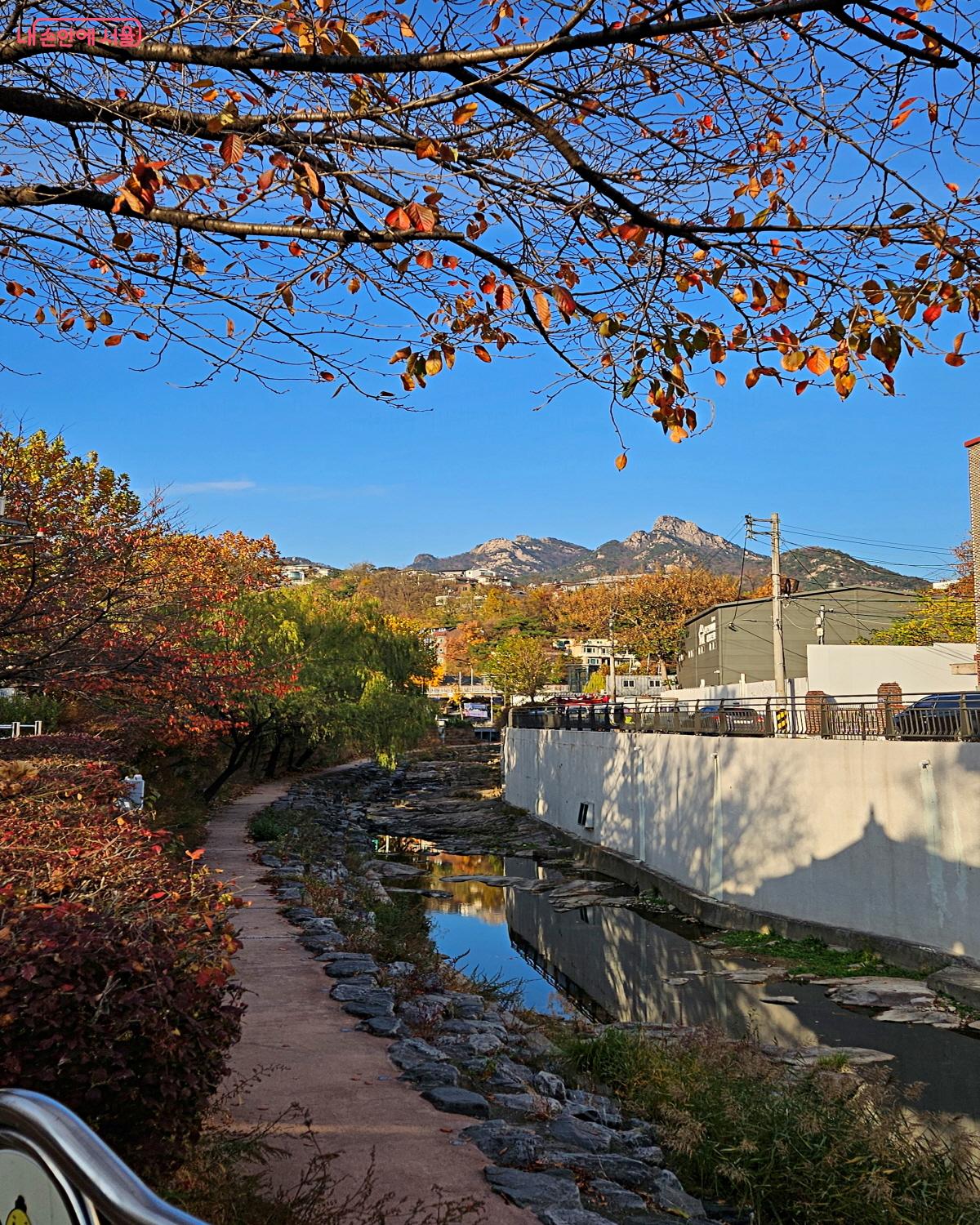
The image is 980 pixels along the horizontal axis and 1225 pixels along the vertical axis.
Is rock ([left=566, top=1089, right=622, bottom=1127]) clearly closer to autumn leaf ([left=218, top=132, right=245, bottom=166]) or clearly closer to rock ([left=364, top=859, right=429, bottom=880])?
autumn leaf ([left=218, top=132, right=245, bottom=166])

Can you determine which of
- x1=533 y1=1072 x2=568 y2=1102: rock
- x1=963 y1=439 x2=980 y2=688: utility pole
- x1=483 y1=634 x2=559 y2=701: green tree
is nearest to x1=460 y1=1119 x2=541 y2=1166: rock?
x1=533 y1=1072 x2=568 y2=1102: rock

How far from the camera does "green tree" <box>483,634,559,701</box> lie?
8012cm

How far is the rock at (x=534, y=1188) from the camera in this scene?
492 centimetres

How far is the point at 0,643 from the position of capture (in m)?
9.49

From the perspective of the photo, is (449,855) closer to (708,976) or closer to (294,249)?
(708,976)

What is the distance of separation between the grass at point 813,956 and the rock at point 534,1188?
409 inches

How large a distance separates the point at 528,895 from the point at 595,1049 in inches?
527

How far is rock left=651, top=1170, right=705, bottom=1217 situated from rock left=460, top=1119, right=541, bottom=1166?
76cm

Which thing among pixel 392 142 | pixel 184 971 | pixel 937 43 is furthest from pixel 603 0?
pixel 184 971

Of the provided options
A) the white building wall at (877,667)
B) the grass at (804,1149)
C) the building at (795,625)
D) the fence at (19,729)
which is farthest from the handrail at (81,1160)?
the building at (795,625)

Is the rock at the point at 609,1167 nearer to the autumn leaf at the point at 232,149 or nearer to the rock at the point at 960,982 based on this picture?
the autumn leaf at the point at 232,149

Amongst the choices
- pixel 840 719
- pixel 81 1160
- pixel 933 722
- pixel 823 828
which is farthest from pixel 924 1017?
pixel 81 1160

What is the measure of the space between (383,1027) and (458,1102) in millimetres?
1852

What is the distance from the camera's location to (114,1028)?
3.79m
